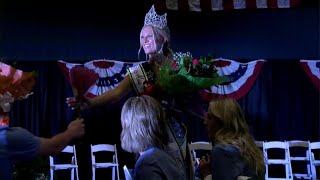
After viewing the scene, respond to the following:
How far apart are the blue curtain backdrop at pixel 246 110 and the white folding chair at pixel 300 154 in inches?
9.5

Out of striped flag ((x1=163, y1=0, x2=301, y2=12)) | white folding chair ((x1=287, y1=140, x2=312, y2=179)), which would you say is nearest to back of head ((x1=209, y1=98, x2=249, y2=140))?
striped flag ((x1=163, y1=0, x2=301, y2=12))

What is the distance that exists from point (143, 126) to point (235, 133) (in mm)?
690

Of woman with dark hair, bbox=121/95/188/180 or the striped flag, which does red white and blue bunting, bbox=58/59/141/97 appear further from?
woman with dark hair, bbox=121/95/188/180

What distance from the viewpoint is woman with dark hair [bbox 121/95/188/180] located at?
1.88 m

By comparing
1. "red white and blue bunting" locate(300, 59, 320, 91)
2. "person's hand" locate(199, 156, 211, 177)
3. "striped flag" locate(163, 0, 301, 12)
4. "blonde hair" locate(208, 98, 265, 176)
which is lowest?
"person's hand" locate(199, 156, 211, 177)

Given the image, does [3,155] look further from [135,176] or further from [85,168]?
Result: [85,168]

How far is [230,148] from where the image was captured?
2.37 meters

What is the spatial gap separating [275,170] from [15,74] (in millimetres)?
7583

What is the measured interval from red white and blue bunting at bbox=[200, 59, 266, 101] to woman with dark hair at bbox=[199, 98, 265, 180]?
6.01 m

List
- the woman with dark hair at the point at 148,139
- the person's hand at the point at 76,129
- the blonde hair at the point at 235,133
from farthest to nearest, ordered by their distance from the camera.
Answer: the blonde hair at the point at 235,133, the person's hand at the point at 76,129, the woman with dark hair at the point at 148,139

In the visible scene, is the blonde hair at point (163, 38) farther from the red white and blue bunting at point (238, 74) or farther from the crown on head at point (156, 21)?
the red white and blue bunting at point (238, 74)

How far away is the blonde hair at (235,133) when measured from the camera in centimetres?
240

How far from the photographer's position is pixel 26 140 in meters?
1.82

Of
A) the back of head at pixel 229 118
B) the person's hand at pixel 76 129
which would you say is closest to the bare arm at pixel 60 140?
the person's hand at pixel 76 129
